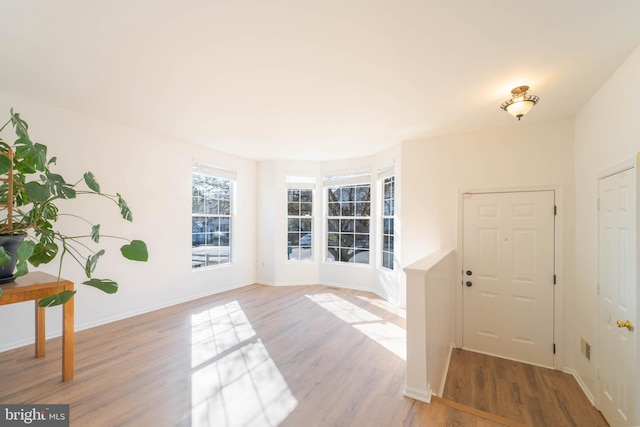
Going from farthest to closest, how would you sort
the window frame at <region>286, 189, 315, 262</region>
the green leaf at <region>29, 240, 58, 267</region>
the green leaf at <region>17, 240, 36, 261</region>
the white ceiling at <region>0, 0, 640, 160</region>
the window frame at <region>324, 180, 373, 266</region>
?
the window frame at <region>286, 189, 315, 262</region>
the window frame at <region>324, 180, 373, 266</region>
the white ceiling at <region>0, 0, 640, 160</region>
the green leaf at <region>29, 240, 58, 267</region>
the green leaf at <region>17, 240, 36, 261</region>

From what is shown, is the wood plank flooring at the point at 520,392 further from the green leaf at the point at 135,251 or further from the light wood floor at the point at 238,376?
the green leaf at the point at 135,251

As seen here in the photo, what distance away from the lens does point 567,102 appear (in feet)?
9.20

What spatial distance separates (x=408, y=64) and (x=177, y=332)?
12.5 feet

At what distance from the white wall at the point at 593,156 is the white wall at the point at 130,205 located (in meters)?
5.13

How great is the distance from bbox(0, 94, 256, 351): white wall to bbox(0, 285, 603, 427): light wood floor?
31 cm

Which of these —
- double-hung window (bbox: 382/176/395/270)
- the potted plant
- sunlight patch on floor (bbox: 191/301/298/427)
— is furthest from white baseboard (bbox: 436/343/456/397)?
the potted plant

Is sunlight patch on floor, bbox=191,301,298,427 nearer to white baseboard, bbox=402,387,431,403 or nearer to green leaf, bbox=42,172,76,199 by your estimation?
white baseboard, bbox=402,387,431,403

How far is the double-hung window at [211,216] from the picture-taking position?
485 centimetres

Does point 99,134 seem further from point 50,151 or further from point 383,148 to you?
point 383,148

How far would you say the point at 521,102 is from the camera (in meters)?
2.48

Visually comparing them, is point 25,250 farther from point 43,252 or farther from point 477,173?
point 477,173

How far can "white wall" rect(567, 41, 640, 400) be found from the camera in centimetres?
204
